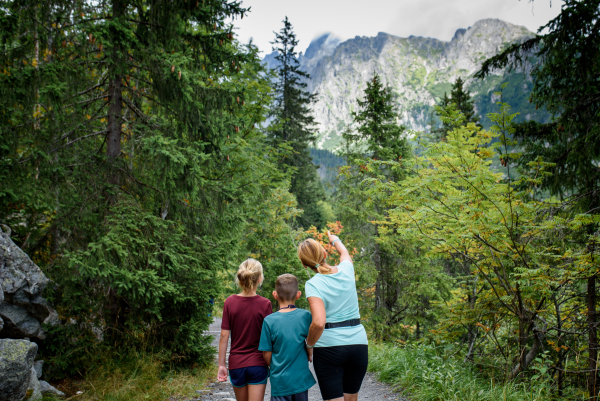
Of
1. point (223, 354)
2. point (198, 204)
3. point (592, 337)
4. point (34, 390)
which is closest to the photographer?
point (223, 354)

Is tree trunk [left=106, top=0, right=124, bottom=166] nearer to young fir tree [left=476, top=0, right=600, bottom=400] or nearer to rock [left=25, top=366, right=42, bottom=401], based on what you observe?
rock [left=25, top=366, right=42, bottom=401]

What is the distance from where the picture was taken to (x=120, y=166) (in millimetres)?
5734

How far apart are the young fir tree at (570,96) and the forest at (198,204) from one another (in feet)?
0.10

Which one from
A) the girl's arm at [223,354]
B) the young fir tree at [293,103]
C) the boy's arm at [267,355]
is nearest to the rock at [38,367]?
the girl's arm at [223,354]

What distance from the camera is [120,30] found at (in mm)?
5074

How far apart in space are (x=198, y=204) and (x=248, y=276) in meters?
→ 3.80

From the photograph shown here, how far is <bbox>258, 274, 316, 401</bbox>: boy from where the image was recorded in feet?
8.05

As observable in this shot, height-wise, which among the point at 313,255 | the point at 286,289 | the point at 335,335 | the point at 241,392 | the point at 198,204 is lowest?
the point at 241,392

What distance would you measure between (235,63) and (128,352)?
5713 millimetres

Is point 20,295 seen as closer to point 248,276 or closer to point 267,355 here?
point 248,276

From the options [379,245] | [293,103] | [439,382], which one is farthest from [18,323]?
[293,103]

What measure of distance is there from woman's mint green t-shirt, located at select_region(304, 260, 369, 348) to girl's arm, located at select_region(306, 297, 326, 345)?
0.05 meters

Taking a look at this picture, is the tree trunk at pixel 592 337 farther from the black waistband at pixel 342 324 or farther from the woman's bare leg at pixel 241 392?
the woman's bare leg at pixel 241 392

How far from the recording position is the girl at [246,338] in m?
2.71
